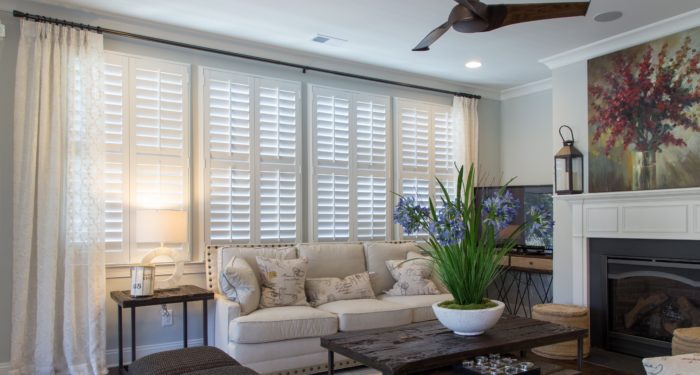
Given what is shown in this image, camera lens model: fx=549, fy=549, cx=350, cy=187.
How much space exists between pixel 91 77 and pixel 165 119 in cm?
63

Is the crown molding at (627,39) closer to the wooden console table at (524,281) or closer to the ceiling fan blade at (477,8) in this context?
the wooden console table at (524,281)

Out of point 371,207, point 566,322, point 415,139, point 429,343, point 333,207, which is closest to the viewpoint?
point 429,343

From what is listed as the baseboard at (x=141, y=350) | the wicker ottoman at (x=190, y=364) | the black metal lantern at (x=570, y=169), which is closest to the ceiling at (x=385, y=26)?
the black metal lantern at (x=570, y=169)

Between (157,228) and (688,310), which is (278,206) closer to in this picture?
(157,228)

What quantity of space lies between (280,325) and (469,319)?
145cm

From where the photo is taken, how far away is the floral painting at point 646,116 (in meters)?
4.17

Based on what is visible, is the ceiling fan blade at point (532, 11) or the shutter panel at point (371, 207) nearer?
the ceiling fan blade at point (532, 11)

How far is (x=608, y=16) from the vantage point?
4.10 m

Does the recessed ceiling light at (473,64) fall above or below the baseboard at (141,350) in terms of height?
above

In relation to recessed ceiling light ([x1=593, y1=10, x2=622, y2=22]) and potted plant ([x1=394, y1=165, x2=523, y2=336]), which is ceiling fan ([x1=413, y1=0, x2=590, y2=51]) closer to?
potted plant ([x1=394, y1=165, x2=523, y2=336])

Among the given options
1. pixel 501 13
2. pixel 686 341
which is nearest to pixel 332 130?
pixel 501 13

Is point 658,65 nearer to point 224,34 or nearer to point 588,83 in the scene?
point 588,83

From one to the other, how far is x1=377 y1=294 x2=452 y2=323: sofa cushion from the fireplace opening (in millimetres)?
1338

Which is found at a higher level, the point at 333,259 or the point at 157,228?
the point at 157,228
